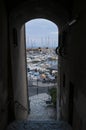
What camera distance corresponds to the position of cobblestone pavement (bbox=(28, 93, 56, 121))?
10.0 m

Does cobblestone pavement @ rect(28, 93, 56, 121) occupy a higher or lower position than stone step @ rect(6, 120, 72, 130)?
lower

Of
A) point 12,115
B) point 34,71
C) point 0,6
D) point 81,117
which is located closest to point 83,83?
point 81,117

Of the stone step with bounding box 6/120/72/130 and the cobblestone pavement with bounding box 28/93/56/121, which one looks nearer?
the stone step with bounding box 6/120/72/130

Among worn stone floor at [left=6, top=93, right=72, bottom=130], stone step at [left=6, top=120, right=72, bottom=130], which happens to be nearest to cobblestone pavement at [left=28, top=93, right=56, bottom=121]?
worn stone floor at [left=6, top=93, right=72, bottom=130]

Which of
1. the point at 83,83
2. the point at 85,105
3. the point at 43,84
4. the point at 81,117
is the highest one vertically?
the point at 83,83

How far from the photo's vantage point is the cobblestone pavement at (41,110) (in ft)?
32.8

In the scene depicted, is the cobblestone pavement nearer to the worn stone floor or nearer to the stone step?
the worn stone floor

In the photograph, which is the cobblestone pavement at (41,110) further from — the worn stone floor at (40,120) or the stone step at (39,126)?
the stone step at (39,126)

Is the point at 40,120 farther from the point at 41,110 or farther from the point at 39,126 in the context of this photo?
the point at 41,110

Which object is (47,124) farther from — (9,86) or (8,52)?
(8,52)

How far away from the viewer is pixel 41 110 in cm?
1111

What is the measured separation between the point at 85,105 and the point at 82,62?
740 mm

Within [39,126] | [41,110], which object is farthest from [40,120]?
[41,110]

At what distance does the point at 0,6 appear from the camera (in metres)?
4.32
